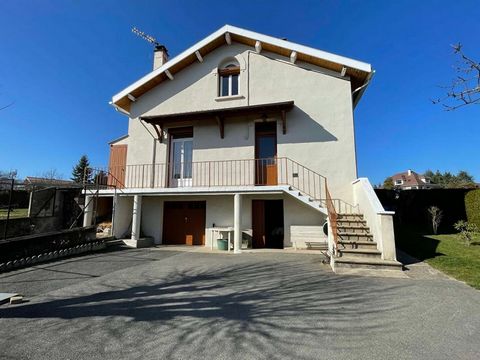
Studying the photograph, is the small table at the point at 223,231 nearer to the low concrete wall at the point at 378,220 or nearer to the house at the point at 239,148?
the house at the point at 239,148

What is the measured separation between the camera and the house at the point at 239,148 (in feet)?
31.2

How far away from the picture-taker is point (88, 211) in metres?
10.8

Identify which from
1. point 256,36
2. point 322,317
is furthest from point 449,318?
point 256,36

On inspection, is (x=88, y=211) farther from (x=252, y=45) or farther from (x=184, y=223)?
(x=252, y=45)

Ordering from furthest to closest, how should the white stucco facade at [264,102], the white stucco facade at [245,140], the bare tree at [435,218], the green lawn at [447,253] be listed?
the bare tree at [435,218] < the white stucco facade at [264,102] < the white stucco facade at [245,140] < the green lawn at [447,253]

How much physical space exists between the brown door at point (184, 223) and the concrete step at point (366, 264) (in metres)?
6.19

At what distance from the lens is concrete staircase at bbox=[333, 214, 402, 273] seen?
5.87 m

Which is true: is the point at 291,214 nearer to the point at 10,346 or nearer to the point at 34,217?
the point at 10,346

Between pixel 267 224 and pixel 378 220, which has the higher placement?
pixel 378 220

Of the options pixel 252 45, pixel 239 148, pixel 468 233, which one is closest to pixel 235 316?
pixel 239 148

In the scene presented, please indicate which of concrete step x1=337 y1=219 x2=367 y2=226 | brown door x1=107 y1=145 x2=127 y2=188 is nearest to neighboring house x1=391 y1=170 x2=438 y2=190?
concrete step x1=337 y1=219 x2=367 y2=226

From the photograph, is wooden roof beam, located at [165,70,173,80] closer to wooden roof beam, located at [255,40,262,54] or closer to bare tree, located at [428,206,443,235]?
wooden roof beam, located at [255,40,262,54]

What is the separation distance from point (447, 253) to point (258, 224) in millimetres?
5875

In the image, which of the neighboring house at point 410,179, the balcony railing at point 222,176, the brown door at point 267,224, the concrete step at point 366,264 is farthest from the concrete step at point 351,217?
the neighboring house at point 410,179
